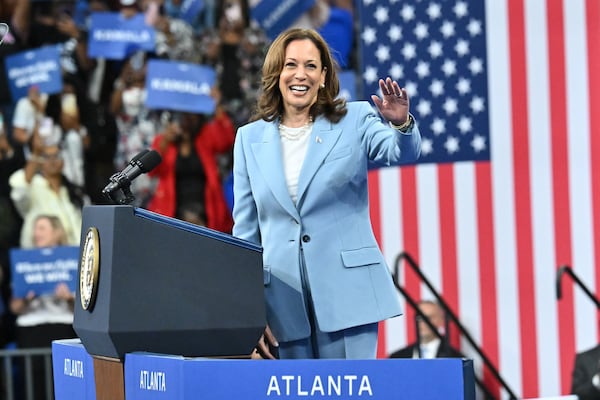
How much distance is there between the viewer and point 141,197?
8.80 m

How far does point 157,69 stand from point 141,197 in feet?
2.90

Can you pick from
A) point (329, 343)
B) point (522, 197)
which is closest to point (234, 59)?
point (522, 197)

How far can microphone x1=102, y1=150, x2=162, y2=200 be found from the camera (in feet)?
11.4

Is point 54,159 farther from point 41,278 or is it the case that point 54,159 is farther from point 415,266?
point 415,266

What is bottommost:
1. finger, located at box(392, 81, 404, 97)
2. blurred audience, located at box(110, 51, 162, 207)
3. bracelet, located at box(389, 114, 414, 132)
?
bracelet, located at box(389, 114, 414, 132)

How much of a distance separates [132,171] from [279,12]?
240 inches

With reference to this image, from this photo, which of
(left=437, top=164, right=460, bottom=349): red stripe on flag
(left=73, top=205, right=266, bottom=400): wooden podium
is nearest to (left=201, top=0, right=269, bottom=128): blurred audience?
(left=437, top=164, right=460, bottom=349): red stripe on flag

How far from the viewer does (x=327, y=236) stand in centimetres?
388

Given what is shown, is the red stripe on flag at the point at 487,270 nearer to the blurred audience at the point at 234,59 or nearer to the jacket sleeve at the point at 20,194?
the blurred audience at the point at 234,59

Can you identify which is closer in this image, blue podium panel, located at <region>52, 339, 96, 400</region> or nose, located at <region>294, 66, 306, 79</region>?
blue podium panel, located at <region>52, 339, 96, 400</region>

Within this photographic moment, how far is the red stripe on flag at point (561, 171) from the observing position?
7812 millimetres

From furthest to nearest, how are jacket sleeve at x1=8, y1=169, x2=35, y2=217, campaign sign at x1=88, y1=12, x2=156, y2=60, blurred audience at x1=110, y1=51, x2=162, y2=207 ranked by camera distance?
campaign sign at x1=88, y1=12, x2=156, y2=60
blurred audience at x1=110, y1=51, x2=162, y2=207
jacket sleeve at x1=8, y1=169, x2=35, y2=217

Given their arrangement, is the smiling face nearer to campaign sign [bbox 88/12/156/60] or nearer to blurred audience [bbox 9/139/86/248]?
blurred audience [bbox 9/139/86/248]

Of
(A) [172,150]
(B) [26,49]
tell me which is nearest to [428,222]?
(A) [172,150]
